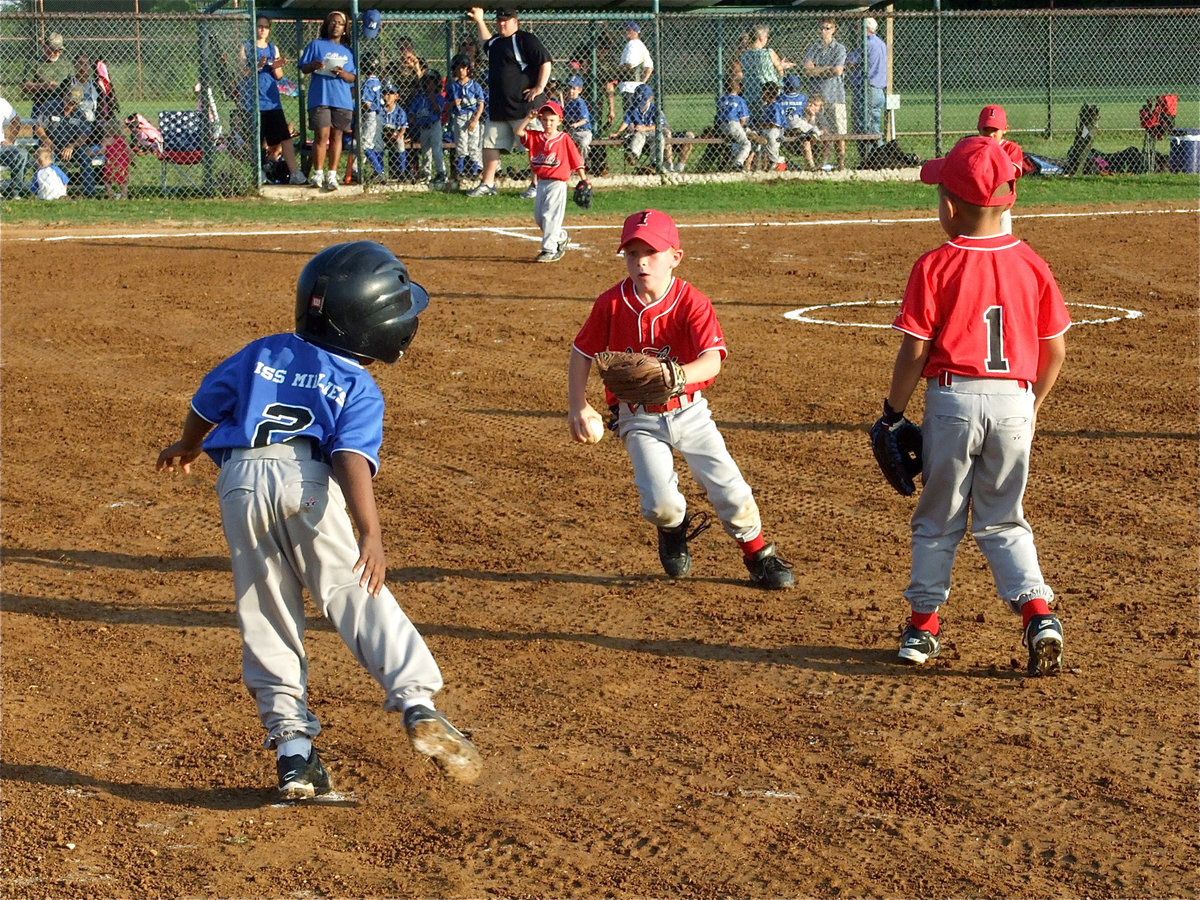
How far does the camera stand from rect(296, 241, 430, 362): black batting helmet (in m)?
4.02

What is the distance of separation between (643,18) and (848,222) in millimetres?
5842

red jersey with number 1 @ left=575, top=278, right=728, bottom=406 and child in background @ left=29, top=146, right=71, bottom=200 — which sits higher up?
child in background @ left=29, top=146, right=71, bottom=200

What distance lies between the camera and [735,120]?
21.1 m

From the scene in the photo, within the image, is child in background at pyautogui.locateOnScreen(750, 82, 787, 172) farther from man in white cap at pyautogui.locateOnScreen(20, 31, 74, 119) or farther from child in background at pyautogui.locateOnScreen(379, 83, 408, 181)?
man in white cap at pyautogui.locateOnScreen(20, 31, 74, 119)

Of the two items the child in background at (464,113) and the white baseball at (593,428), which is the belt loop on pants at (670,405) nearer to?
the white baseball at (593,428)

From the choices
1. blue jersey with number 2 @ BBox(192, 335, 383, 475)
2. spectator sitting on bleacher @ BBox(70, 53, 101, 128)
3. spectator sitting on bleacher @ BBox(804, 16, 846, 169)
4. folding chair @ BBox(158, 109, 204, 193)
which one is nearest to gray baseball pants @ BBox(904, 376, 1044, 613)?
blue jersey with number 2 @ BBox(192, 335, 383, 475)

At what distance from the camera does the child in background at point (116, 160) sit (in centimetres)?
1886

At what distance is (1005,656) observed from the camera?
207 inches

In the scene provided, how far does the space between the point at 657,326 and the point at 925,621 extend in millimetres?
1618

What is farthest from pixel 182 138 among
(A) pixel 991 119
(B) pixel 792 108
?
(A) pixel 991 119

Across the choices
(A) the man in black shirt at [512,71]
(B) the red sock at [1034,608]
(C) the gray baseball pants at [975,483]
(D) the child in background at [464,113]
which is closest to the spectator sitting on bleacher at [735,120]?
(D) the child in background at [464,113]

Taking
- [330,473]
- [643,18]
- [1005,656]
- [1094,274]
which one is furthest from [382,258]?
[643,18]

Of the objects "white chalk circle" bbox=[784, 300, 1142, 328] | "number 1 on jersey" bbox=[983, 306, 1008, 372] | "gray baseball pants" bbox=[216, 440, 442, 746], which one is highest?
"number 1 on jersey" bbox=[983, 306, 1008, 372]

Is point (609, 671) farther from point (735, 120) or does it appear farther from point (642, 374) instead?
point (735, 120)
